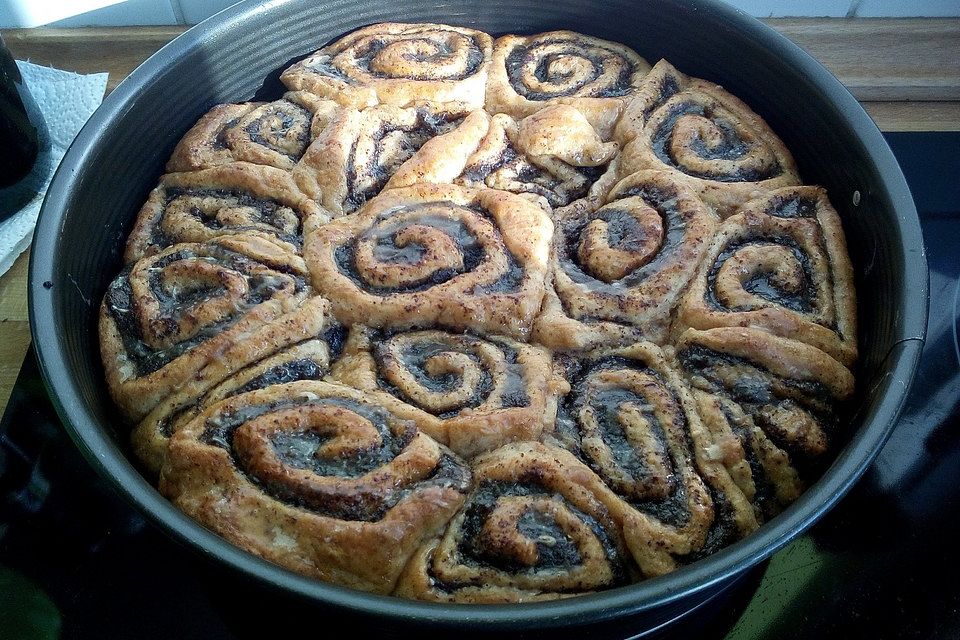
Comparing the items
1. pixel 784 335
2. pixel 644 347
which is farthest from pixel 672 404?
pixel 784 335

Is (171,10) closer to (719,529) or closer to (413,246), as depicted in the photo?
(413,246)

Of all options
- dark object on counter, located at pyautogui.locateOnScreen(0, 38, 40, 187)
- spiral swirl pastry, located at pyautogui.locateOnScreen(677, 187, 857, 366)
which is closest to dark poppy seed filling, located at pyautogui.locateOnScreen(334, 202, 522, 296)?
spiral swirl pastry, located at pyautogui.locateOnScreen(677, 187, 857, 366)

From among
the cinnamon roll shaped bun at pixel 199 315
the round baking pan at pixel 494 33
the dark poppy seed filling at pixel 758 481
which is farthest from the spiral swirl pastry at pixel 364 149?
the dark poppy seed filling at pixel 758 481

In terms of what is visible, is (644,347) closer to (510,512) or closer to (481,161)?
(510,512)

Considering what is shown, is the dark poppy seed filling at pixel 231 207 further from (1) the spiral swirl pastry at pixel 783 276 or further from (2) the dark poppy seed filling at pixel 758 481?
(2) the dark poppy seed filling at pixel 758 481

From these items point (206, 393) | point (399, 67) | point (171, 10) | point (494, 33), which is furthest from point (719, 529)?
point (171, 10)
